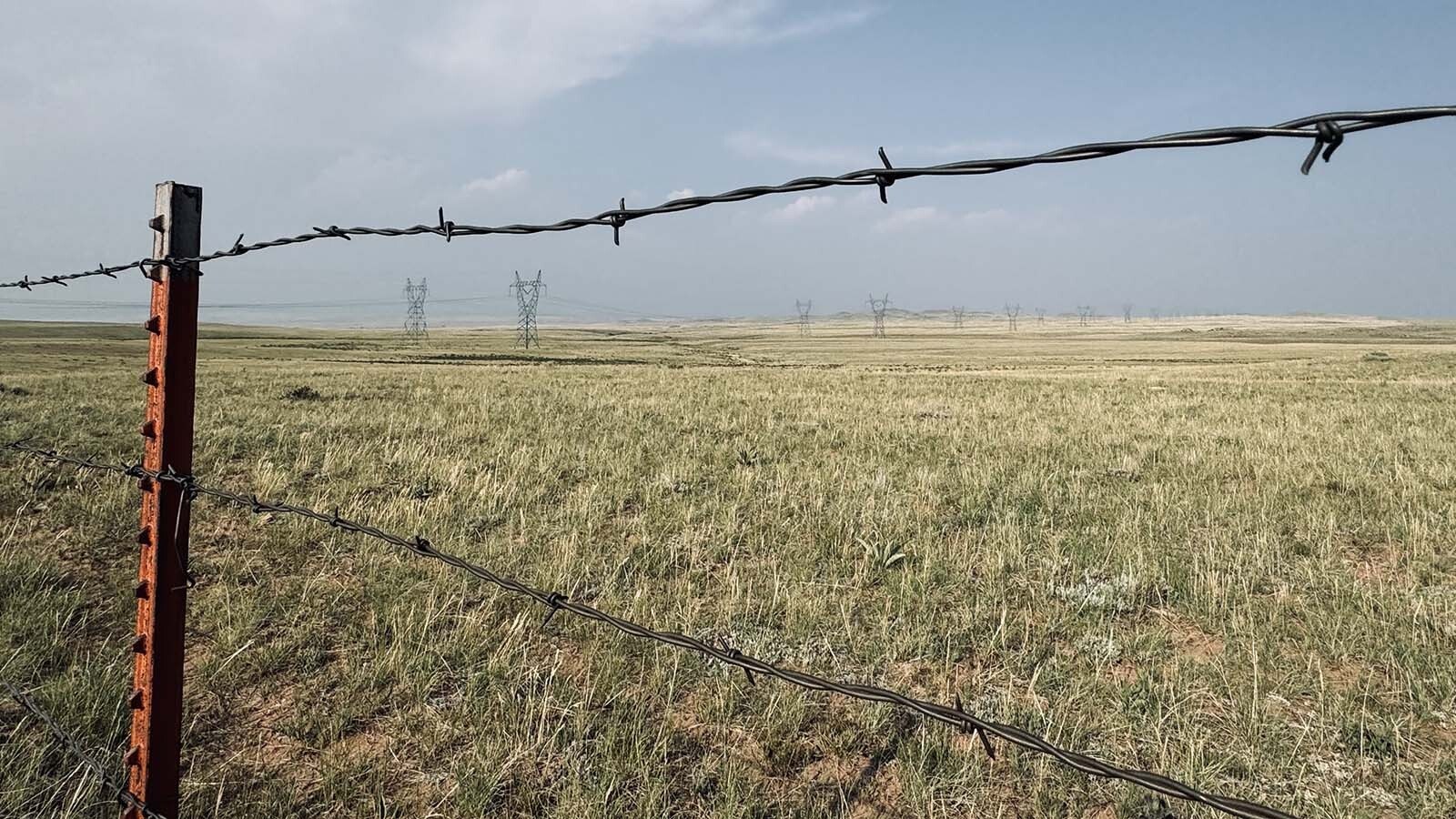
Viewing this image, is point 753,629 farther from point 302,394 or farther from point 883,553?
point 302,394

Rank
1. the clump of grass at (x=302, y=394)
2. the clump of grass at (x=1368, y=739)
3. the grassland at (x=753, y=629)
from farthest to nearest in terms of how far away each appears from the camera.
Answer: the clump of grass at (x=302, y=394)
the clump of grass at (x=1368, y=739)
the grassland at (x=753, y=629)

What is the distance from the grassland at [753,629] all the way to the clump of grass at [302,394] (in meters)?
5.96

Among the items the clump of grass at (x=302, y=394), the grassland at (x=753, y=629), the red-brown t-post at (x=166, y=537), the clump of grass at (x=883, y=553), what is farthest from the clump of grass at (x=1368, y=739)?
the clump of grass at (x=302, y=394)

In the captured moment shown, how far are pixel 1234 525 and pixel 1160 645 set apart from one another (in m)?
3.26

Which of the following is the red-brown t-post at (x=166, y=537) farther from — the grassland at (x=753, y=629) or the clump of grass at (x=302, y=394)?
the clump of grass at (x=302, y=394)

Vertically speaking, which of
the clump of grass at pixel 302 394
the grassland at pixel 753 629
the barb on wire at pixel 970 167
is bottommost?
the grassland at pixel 753 629

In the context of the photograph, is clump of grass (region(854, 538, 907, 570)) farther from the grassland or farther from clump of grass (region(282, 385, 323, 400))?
clump of grass (region(282, 385, 323, 400))

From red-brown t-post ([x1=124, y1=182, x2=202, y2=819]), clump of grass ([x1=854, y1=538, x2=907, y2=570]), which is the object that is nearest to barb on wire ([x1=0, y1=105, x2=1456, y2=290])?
red-brown t-post ([x1=124, y1=182, x2=202, y2=819])

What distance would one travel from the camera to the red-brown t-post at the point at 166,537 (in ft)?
7.37

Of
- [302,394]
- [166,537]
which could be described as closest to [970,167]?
[166,537]

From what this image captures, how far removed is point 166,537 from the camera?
233 centimetres

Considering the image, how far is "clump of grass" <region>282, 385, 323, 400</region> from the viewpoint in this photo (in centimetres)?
1622

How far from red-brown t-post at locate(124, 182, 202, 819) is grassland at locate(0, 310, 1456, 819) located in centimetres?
80

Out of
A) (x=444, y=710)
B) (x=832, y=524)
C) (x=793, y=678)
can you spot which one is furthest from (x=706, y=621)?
(x=793, y=678)
